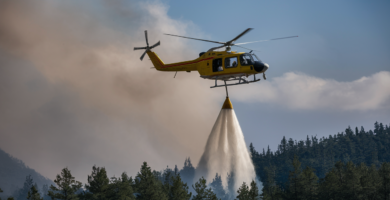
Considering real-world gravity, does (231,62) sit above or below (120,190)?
above

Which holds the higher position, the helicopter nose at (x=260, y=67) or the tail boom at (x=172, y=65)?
the tail boom at (x=172, y=65)

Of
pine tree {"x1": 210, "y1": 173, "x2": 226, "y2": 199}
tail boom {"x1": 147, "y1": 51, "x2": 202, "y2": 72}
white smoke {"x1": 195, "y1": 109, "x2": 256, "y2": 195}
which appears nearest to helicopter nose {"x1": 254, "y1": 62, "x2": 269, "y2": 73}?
tail boom {"x1": 147, "y1": 51, "x2": 202, "y2": 72}

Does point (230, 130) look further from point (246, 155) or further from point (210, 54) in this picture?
point (210, 54)

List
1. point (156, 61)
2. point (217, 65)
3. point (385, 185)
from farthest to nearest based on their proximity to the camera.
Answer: point (385, 185) < point (156, 61) < point (217, 65)

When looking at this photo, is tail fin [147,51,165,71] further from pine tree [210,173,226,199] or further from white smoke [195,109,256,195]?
pine tree [210,173,226,199]

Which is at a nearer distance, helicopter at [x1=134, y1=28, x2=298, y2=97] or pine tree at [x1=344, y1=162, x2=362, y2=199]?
helicopter at [x1=134, y1=28, x2=298, y2=97]

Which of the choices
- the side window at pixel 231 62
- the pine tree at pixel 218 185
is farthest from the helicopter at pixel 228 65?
the pine tree at pixel 218 185

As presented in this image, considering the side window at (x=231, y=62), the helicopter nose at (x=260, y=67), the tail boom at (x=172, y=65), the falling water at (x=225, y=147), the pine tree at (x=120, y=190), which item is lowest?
the pine tree at (x=120, y=190)

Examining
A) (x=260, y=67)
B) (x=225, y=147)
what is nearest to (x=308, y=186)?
(x=225, y=147)

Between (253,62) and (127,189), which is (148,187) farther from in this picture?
(253,62)

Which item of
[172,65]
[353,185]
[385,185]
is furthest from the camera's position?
[385,185]

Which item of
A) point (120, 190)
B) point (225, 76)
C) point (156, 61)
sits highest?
point (156, 61)

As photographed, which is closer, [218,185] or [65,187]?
[65,187]

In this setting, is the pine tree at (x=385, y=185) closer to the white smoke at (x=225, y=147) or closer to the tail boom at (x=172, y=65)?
the white smoke at (x=225, y=147)
